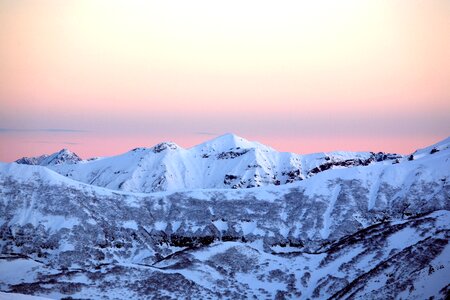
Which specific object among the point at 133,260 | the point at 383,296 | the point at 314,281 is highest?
the point at 383,296

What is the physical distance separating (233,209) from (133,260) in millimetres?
42009

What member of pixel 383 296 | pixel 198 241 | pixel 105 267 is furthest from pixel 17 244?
pixel 383 296

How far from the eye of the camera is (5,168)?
196125 millimetres

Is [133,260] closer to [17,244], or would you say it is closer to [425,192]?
[17,244]

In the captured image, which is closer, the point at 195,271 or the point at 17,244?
the point at 195,271

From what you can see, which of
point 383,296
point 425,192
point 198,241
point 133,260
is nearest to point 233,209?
Result: point 198,241

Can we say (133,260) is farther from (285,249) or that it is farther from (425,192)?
(425,192)

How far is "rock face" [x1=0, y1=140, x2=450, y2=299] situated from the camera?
101m

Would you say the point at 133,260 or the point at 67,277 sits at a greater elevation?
the point at 67,277

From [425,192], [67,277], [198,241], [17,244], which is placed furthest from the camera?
[425,192]

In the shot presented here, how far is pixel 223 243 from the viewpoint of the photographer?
134m

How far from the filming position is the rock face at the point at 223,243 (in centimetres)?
10119

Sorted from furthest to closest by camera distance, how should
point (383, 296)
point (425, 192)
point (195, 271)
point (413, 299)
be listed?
point (425, 192)
point (195, 271)
point (383, 296)
point (413, 299)

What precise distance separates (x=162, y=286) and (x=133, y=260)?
62619mm
